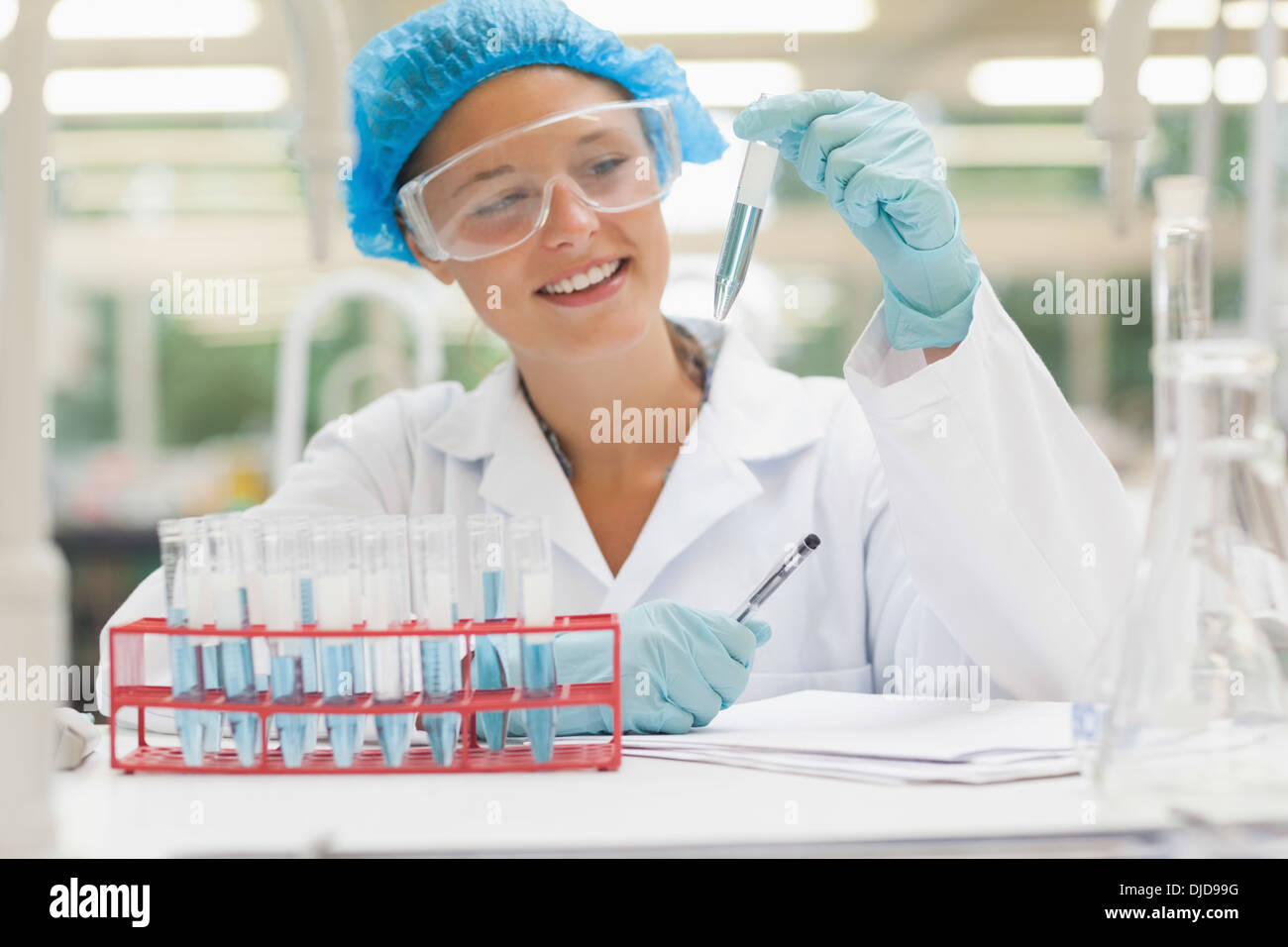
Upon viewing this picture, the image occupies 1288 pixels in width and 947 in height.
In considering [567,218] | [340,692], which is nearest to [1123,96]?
[567,218]

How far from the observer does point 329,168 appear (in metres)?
1.15

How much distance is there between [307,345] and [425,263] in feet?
2.25

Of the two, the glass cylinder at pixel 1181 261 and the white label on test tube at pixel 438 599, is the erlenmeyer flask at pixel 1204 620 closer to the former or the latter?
the glass cylinder at pixel 1181 261

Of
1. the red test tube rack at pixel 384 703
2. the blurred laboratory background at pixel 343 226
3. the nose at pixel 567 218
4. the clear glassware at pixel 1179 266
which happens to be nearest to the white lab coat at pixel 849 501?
the red test tube rack at pixel 384 703

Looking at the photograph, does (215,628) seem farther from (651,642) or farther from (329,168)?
(329,168)

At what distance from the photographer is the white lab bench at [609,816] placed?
711 mm

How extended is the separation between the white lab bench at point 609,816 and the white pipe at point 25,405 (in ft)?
0.45

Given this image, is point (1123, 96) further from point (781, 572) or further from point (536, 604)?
point (536, 604)

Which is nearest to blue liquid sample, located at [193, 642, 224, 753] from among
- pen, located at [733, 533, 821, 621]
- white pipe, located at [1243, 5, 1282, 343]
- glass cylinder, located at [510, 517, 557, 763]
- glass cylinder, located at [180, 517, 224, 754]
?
glass cylinder, located at [180, 517, 224, 754]

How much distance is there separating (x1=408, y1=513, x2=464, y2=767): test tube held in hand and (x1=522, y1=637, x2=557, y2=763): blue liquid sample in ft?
0.18

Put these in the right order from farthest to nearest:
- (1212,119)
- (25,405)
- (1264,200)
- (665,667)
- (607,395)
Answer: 1. (1212,119)
2. (1264,200)
3. (607,395)
4. (665,667)
5. (25,405)

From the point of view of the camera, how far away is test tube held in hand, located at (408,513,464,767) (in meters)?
0.89

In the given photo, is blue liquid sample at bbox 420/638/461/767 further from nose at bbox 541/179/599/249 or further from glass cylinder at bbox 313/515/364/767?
nose at bbox 541/179/599/249

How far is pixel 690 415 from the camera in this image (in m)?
1.81
